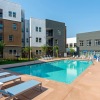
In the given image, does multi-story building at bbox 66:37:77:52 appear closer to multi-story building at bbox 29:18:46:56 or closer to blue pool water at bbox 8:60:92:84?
multi-story building at bbox 29:18:46:56

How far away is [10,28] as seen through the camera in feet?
85.1

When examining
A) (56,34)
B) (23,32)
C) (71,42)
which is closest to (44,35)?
(56,34)

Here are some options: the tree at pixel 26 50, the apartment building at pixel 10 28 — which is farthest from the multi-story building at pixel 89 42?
the apartment building at pixel 10 28

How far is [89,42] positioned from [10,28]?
24.7 meters

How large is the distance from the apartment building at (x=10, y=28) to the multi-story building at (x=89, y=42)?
70.8 feet

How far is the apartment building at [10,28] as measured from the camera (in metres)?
25.1

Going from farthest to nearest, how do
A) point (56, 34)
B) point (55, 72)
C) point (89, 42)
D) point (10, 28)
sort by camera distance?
point (89, 42) < point (56, 34) < point (10, 28) < point (55, 72)

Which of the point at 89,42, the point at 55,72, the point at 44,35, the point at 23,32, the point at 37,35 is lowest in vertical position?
the point at 55,72

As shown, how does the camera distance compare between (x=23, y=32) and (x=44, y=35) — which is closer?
(x=23, y=32)

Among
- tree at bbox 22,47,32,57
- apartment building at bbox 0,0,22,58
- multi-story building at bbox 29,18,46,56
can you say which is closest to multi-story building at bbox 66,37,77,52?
multi-story building at bbox 29,18,46,56

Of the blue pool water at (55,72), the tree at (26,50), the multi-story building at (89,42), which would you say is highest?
the multi-story building at (89,42)

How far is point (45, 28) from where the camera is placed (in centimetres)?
3353

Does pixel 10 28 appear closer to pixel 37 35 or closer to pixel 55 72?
pixel 37 35

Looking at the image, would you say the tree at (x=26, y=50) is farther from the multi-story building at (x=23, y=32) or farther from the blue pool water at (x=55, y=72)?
the blue pool water at (x=55, y=72)
